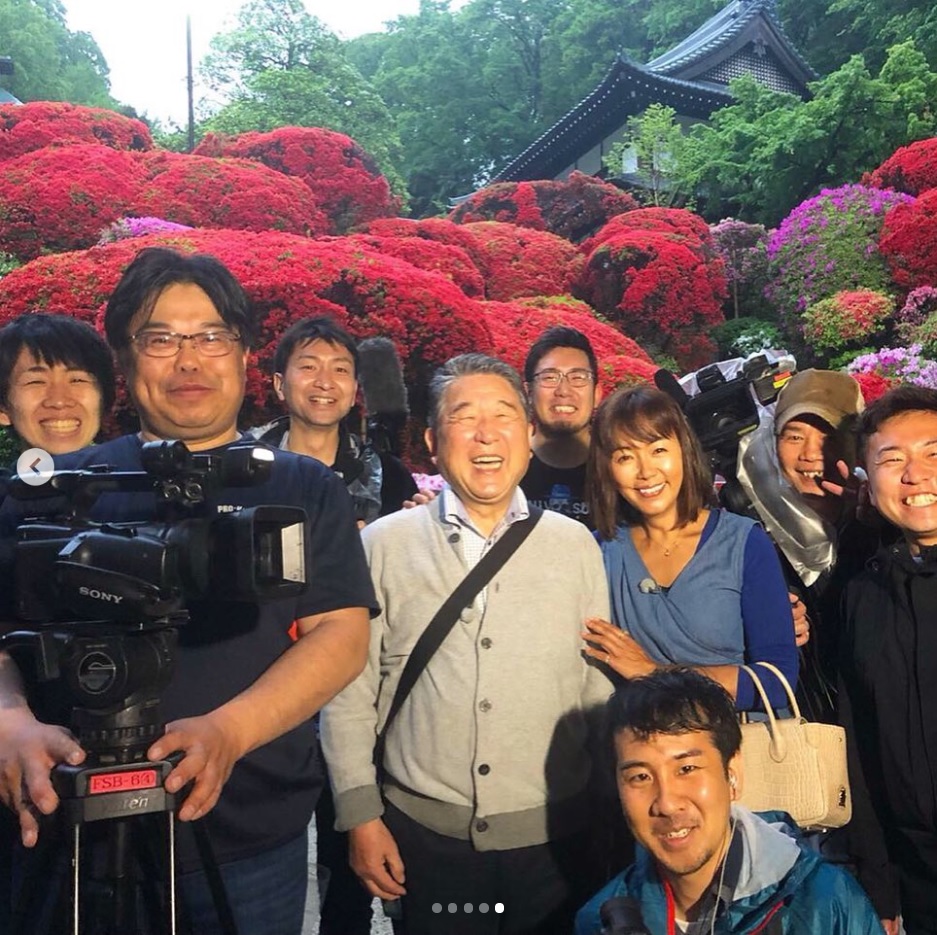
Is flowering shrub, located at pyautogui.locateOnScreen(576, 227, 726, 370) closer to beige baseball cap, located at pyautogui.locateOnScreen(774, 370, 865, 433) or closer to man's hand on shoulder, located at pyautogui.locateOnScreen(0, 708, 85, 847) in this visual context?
beige baseball cap, located at pyautogui.locateOnScreen(774, 370, 865, 433)

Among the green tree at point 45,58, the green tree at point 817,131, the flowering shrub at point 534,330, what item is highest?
the green tree at point 45,58

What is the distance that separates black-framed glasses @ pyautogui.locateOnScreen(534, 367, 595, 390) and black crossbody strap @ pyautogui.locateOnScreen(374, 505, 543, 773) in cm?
116

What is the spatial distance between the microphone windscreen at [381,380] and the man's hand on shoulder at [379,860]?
254 cm

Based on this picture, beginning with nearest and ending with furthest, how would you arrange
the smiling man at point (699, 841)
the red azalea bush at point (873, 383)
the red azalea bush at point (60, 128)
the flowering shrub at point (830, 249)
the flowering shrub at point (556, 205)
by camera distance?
the smiling man at point (699, 841) → the red azalea bush at point (873, 383) → the flowering shrub at point (830, 249) → the red azalea bush at point (60, 128) → the flowering shrub at point (556, 205)

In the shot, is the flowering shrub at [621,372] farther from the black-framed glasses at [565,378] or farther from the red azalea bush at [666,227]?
the black-framed glasses at [565,378]

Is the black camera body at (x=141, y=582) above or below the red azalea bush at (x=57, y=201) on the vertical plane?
below

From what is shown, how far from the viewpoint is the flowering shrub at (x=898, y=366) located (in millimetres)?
8422

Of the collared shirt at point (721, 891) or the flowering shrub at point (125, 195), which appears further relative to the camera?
the flowering shrub at point (125, 195)

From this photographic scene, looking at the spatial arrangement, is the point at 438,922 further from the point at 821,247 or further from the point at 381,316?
the point at 821,247

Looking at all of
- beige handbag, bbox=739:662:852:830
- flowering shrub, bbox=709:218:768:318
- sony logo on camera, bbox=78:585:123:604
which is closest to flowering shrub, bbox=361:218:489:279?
flowering shrub, bbox=709:218:768:318

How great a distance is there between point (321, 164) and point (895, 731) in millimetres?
11910

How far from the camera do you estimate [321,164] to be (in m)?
12.3

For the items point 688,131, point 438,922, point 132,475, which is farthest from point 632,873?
point 688,131

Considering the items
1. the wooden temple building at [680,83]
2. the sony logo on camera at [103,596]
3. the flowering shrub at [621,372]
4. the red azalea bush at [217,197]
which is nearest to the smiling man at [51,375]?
the sony logo on camera at [103,596]
